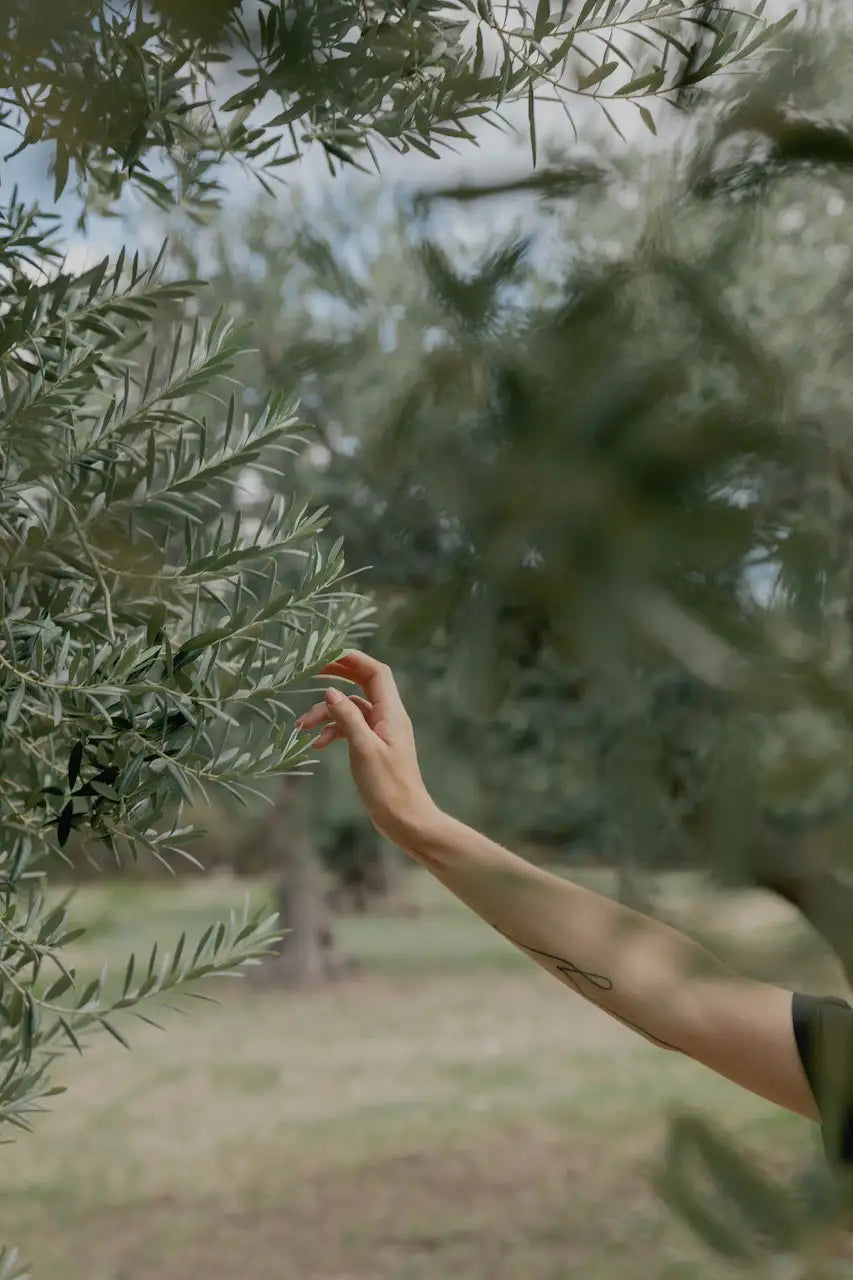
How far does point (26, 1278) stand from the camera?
721mm

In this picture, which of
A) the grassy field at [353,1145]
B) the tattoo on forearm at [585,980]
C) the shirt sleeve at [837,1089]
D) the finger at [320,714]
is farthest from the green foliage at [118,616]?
the grassy field at [353,1145]

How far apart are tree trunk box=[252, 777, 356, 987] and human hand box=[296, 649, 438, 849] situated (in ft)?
24.2

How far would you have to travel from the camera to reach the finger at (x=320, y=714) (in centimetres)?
69

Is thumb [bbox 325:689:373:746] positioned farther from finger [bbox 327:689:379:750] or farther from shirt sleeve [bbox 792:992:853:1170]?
shirt sleeve [bbox 792:992:853:1170]

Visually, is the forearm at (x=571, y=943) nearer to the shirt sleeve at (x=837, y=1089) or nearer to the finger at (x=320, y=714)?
the finger at (x=320, y=714)

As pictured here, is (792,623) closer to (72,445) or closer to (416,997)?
(72,445)

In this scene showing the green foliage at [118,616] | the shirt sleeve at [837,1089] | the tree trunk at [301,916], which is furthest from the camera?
the tree trunk at [301,916]

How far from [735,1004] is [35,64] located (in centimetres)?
51

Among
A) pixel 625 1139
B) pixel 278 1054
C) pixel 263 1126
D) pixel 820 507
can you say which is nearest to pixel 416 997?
pixel 278 1054

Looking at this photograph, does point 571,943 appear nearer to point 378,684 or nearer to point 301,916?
point 378,684

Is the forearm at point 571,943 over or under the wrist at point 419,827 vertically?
under

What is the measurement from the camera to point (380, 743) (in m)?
0.72

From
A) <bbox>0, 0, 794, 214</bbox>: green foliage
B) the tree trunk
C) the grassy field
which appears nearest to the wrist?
<bbox>0, 0, 794, 214</bbox>: green foliage

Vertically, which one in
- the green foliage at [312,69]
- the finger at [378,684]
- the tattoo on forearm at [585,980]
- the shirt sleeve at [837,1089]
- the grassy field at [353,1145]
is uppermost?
the green foliage at [312,69]
